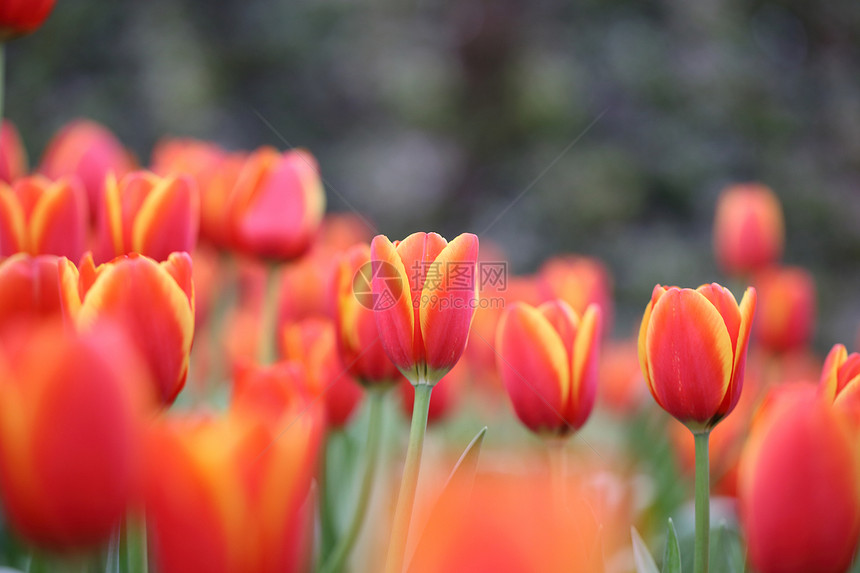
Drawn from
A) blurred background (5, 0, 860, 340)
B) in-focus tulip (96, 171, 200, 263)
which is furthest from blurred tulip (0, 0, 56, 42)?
blurred background (5, 0, 860, 340)

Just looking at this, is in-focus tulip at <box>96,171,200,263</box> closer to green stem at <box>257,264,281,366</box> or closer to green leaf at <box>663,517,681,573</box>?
green stem at <box>257,264,281,366</box>

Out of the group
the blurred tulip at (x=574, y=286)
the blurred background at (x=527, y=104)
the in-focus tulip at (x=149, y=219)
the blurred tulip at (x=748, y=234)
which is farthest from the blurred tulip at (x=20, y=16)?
the blurred background at (x=527, y=104)

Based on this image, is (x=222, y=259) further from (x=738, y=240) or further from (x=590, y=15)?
(x=590, y=15)

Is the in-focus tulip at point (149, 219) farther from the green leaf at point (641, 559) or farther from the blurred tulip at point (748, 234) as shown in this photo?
the blurred tulip at point (748, 234)

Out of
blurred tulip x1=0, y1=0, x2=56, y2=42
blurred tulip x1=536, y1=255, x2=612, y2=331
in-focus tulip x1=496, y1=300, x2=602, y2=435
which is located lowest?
in-focus tulip x1=496, y1=300, x2=602, y2=435

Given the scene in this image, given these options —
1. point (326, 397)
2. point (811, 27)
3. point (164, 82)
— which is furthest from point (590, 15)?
point (326, 397)

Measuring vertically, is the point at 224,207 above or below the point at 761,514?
above

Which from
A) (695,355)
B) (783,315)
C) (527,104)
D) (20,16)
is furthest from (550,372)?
(527,104)

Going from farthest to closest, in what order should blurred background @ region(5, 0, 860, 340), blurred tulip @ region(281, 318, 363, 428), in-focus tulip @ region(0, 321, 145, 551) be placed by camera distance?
blurred background @ region(5, 0, 860, 340) → blurred tulip @ region(281, 318, 363, 428) → in-focus tulip @ region(0, 321, 145, 551)
